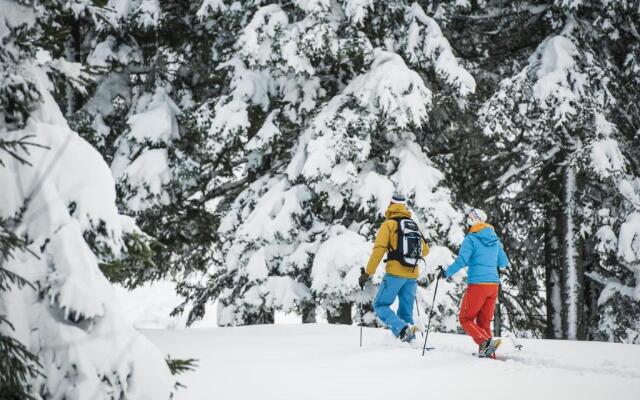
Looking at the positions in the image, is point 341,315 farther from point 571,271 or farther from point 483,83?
point 483,83

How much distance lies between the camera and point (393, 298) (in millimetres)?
7266

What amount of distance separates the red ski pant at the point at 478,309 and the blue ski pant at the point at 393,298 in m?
0.83

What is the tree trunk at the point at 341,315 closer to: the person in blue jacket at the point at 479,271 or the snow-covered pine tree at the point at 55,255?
the person in blue jacket at the point at 479,271

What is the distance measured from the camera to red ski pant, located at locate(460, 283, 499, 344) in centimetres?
650

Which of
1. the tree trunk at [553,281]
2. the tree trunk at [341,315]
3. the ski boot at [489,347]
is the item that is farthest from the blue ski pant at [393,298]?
the tree trunk at [553,281]

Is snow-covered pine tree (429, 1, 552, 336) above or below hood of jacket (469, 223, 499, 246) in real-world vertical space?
above

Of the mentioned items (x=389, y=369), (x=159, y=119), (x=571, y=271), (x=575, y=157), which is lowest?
(x=389, y=369)

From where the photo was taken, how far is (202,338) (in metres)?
7.98

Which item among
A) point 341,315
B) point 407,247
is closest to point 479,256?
point 407,247

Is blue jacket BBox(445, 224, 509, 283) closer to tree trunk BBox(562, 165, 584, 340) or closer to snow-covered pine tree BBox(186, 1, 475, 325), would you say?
snow-covered pine tree BBox(186, 1, 475, 325)

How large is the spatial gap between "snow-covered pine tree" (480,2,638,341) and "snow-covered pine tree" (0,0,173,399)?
8605mm

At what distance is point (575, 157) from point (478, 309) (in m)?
5.03

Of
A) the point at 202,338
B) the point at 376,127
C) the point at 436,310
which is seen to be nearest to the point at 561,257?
the point at 436,310

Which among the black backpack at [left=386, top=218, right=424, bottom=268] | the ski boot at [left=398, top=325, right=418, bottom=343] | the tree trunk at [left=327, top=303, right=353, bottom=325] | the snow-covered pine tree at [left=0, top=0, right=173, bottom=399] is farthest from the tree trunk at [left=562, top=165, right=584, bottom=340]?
the snow-covered pine tree at [left=0, top=0, right=173, bottom=399]
